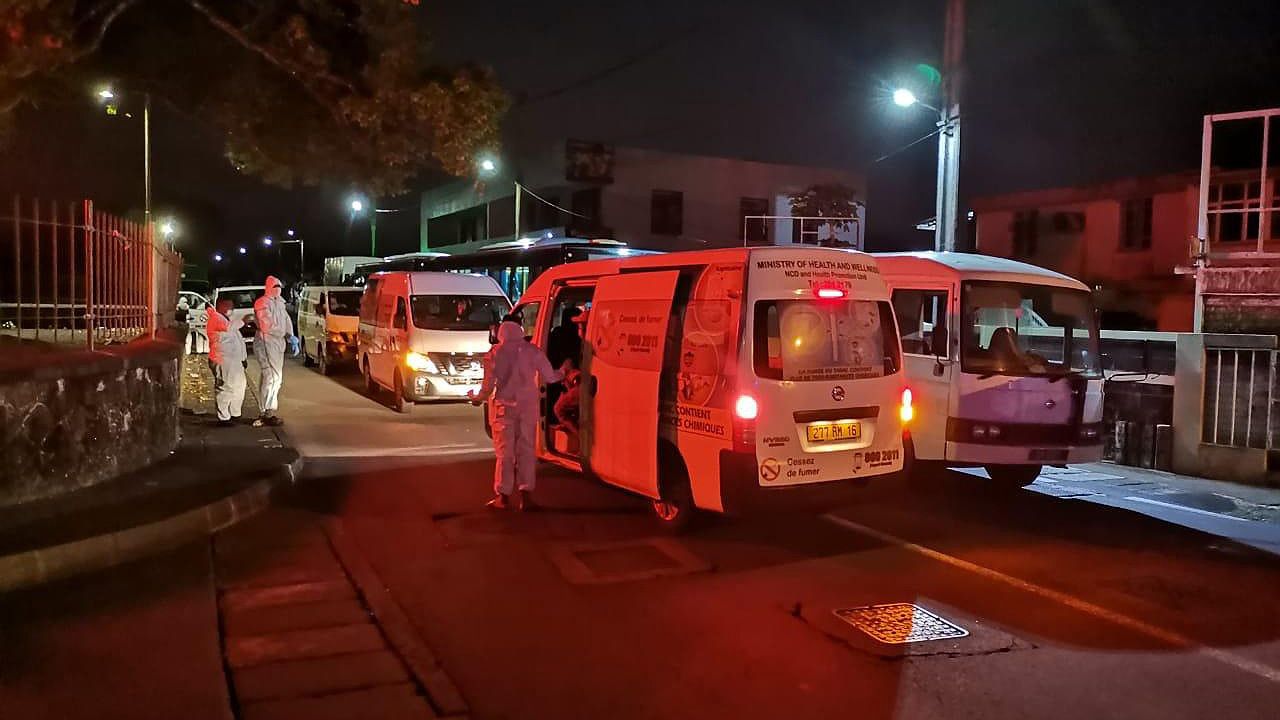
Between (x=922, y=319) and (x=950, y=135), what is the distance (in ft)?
Result: 19.8

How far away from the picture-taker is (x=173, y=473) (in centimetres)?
898

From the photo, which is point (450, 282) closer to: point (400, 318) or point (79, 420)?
point (400, 318)

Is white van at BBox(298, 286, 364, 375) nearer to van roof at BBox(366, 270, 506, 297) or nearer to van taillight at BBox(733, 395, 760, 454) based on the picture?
van roof at BBox(366, 270, 506, 297)

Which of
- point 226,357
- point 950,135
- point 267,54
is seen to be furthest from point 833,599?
point 950,135

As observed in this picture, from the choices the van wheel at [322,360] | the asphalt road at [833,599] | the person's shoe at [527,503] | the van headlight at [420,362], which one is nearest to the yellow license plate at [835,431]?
the asphalt road at [833,599]

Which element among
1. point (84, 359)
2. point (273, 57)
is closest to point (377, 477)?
point (84, 359)

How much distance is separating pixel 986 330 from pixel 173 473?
29.3 feet

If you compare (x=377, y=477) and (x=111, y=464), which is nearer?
(x=111, y=464)

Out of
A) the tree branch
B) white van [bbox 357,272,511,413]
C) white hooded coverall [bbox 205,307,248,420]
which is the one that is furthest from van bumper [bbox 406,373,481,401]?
the tree branch

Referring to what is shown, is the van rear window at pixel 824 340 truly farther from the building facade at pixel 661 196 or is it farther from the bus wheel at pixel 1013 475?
the building facade at pixel 661 196

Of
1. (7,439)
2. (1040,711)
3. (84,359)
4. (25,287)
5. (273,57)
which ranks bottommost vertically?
(1040,711)

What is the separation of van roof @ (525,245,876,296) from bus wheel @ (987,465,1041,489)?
319cm

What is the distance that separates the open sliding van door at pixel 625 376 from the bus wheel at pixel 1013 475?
3910mm

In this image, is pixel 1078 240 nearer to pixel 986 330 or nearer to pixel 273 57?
pixel 986 330
